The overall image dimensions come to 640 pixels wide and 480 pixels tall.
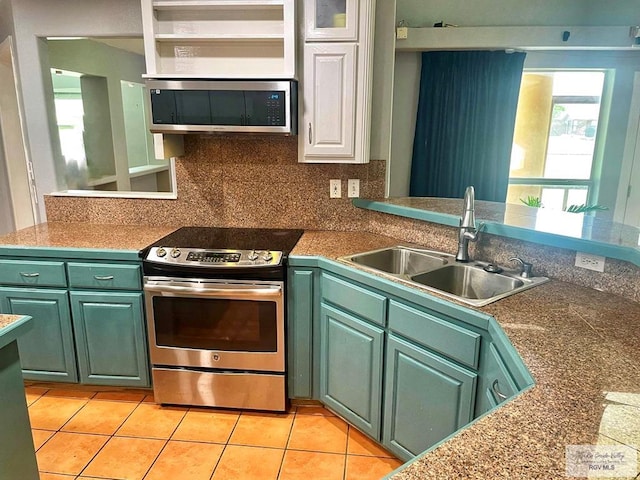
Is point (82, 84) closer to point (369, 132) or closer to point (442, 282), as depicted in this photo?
point (369, 132)

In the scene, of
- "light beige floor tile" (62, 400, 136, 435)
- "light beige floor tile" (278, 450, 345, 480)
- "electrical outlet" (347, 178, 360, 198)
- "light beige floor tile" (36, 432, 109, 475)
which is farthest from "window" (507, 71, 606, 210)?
"light beige floor tile" (36, 432, 109, 475)

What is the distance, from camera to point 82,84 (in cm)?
449

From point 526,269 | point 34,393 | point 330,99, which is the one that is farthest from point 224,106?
point 34,393

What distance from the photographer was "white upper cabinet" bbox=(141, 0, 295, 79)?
8.27 ft

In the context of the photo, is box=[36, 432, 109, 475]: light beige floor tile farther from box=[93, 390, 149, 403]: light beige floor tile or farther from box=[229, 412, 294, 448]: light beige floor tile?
box=[229, 412, 294, 448]: light beige floor tile

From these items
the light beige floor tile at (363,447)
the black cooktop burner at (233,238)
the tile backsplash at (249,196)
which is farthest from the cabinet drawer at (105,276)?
the light beige floor tile at (363,447)

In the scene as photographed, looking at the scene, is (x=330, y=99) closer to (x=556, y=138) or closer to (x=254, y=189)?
(x=254, y=189)

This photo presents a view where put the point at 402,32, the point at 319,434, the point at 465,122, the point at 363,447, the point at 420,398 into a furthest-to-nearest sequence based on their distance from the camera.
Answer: the point at 465,122 < the point at 402,32 < the point at 319,434 < the point at 363,447 < the point at 420,398

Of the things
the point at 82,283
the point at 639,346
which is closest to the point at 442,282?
the point at 639,346

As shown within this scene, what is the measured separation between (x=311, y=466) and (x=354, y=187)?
1.66 m

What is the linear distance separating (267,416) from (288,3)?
2.30 meters

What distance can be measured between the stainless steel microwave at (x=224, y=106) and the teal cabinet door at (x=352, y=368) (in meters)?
1.07

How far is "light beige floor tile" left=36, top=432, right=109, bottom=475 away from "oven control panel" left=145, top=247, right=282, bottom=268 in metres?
0.99

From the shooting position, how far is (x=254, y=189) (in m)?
3.03
